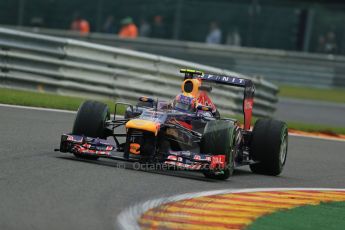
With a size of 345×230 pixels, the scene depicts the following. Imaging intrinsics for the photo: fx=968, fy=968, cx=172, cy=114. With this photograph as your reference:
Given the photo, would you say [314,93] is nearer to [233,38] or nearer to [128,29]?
[233,38]

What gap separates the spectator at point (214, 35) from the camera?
29.0 metres

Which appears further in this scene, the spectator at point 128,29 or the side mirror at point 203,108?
the spectator at point 128,29

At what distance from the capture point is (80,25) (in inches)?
1139

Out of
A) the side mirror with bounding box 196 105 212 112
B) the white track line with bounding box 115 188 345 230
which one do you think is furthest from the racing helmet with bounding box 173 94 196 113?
the white track line with bounding box 115 188 345 230

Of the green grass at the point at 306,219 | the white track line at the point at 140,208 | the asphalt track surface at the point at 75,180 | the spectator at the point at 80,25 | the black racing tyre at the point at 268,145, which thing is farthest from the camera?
the spectator at the point at 80,25

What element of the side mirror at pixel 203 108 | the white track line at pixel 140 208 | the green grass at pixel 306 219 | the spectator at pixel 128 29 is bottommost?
the green grass at pixel 306 219

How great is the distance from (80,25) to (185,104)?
59.3ft

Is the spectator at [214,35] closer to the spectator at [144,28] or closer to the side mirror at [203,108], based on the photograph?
the spectator at [144,28]

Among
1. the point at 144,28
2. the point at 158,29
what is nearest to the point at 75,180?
the point at 144,28

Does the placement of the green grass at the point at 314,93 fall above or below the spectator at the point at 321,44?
below

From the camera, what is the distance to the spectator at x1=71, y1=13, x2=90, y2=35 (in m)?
28.9

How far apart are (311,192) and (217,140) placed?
1.14m

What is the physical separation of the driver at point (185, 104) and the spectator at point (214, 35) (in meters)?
17.8

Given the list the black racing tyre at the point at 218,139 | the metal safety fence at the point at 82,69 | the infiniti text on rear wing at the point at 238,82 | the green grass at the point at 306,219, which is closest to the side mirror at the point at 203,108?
the black racing tyre at the point at 218,139
